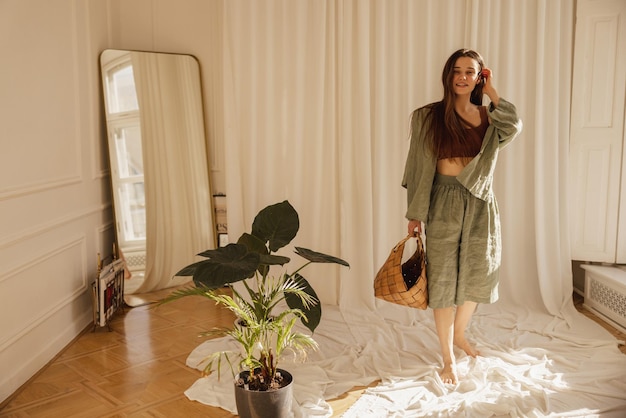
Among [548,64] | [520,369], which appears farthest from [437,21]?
[520,369]

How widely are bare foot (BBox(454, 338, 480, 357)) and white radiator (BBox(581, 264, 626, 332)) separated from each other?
992 mm

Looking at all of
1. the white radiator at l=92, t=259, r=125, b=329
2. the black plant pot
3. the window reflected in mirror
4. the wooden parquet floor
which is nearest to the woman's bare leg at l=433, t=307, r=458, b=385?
the wooden parquet floor

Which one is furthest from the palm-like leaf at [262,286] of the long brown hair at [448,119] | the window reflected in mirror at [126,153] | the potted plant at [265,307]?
the window reflected in mirror at [126,153]

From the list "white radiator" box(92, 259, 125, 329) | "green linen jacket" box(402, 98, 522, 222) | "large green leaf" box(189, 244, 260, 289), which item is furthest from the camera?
"white radiator" box(92, 259, 125, 329)

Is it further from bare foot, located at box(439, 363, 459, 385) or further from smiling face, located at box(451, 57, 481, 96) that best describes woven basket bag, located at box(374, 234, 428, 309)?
smiling face, located at box(451, 57, 481, 96)

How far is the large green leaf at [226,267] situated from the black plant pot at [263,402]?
1.76ft

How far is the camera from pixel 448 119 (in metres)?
2.57

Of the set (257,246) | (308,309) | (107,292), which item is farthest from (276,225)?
(107,292)

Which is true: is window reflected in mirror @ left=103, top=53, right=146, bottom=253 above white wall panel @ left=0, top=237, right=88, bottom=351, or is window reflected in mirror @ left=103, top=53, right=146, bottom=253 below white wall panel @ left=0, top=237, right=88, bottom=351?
above

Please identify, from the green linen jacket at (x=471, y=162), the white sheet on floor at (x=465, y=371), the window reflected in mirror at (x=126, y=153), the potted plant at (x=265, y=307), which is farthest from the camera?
the window reflected in mirror at (x=126, y=153)

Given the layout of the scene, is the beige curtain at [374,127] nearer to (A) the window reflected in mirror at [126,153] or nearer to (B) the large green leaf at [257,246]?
(A) the window reflected in mirror at [126,153]

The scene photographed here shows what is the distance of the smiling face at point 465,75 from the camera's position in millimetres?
2527

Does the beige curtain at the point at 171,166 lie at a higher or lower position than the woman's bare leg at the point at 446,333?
higher

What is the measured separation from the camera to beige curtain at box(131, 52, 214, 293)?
392cm
